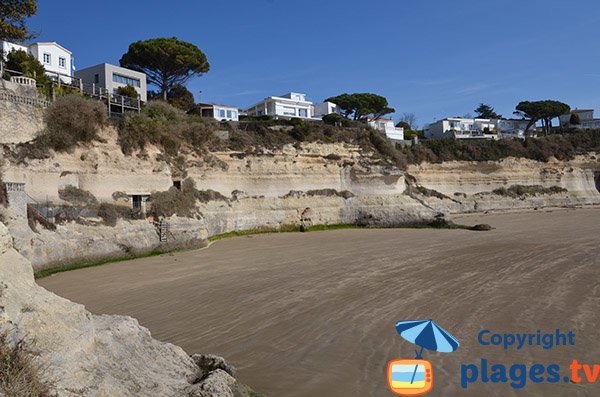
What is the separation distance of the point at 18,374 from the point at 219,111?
4600 cm

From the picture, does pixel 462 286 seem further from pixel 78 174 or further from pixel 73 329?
pixel 78 174

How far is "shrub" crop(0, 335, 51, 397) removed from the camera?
2.95 metres

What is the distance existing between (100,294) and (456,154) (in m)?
35.1

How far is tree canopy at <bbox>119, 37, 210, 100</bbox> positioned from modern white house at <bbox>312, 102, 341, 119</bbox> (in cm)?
2286

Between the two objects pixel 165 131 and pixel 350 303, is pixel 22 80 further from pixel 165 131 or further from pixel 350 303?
pixel 350 303

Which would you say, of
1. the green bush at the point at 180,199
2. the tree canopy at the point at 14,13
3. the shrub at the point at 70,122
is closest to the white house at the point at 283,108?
the green bush at the point at 180,199

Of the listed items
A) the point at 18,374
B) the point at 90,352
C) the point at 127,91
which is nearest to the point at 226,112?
the point at 127,91

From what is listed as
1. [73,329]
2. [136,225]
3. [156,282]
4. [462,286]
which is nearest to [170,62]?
[136,225]

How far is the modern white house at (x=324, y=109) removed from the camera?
5891cm

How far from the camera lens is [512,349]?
6.33m

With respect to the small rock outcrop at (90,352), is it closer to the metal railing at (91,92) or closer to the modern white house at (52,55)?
the metal railing at (91,92)

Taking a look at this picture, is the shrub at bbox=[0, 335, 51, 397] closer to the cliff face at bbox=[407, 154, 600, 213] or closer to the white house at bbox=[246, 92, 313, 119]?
the cliff face at bbox=[407, 154, 600, 213]

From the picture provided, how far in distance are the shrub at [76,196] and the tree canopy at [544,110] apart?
200ft

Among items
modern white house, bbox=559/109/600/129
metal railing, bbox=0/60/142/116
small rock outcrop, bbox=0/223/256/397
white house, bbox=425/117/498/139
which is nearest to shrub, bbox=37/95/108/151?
metal railing, bbox=0/60/142/116
